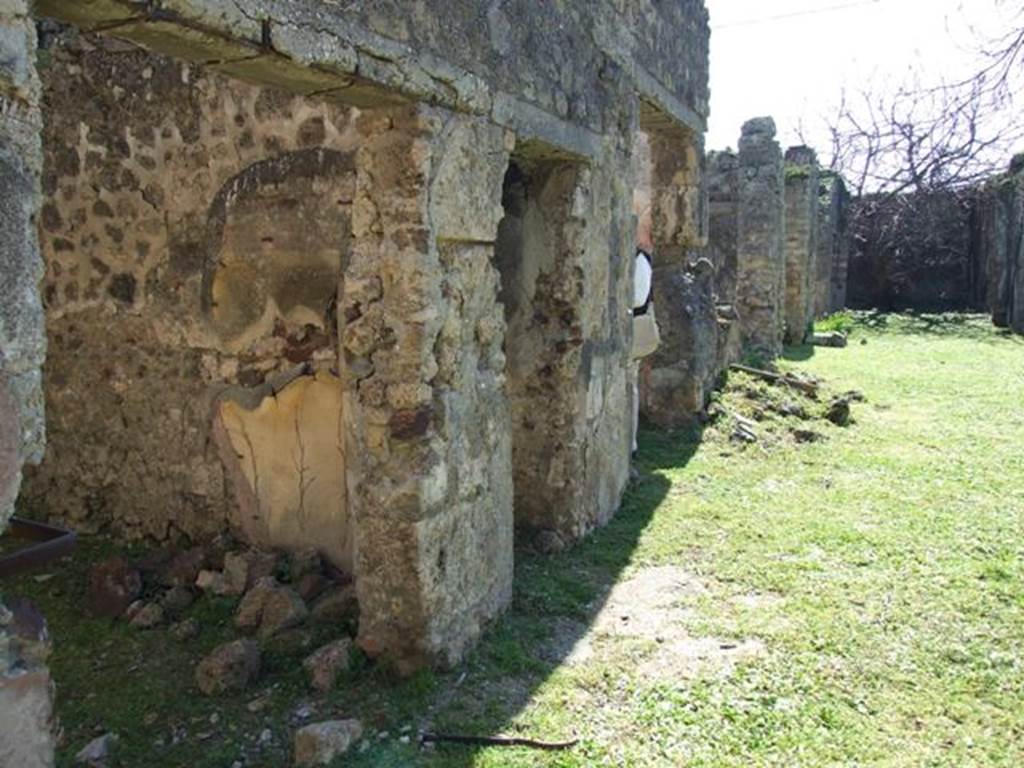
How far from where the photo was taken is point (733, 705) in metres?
3.16

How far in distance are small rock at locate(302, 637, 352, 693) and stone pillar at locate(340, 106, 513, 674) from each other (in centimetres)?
8

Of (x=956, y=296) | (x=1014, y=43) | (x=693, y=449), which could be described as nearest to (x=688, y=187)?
(x=693, y=449)

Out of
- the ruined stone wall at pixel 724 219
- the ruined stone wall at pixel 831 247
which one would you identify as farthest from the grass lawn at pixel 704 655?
the ruined stone wall at pixel 831 247

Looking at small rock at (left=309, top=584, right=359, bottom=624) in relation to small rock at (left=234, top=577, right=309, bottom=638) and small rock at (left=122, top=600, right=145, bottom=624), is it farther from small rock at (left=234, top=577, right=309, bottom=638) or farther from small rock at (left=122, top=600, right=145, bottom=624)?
small rock at (left=122, top=600, right=145, bottom=624)

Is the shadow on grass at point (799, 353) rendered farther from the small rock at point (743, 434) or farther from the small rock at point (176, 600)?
the small rock at point (176, 600)

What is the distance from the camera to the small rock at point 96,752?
2.85m

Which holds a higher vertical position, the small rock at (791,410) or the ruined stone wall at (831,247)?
the ruined stone wall at (831,247)

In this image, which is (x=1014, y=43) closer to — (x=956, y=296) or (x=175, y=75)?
(x=175, y=75)

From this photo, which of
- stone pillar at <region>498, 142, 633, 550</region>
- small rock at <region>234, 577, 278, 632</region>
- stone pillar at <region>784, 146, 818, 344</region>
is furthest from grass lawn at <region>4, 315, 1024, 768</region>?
stone pillar at <region>784, 146, 818, 344</region>

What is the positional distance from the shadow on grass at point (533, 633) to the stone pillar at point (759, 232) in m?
6.68

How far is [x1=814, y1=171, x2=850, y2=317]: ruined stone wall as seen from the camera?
57.9 ft

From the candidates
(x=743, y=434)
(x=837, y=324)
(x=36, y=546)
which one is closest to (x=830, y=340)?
(x=837, y=324)

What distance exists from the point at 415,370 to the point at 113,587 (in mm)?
1997

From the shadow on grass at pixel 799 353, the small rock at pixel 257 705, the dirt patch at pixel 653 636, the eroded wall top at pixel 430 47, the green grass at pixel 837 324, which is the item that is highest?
the eroded wall top at pixel 430 47
